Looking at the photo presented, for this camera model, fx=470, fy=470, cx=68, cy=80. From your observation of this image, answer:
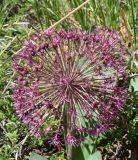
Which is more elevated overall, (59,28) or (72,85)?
(59,28)

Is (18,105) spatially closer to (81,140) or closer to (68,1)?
(81,140)

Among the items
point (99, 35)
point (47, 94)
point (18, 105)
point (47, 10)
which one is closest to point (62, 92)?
point (47, 94)

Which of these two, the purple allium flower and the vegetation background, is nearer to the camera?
the purple allium flower

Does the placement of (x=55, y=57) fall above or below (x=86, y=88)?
above

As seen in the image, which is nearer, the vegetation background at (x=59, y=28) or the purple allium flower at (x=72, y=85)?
the purple allium flower at (x=72, y=85)
